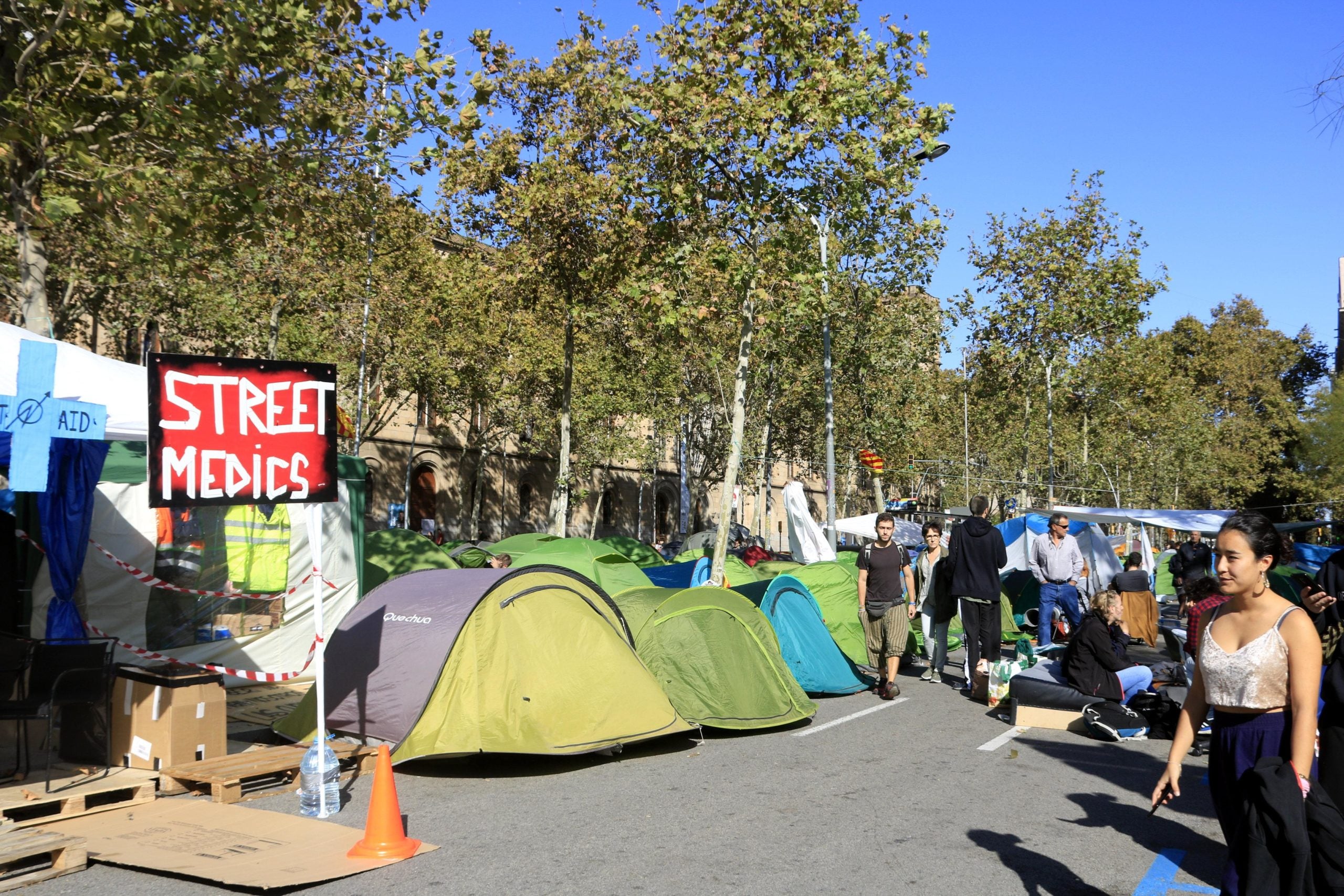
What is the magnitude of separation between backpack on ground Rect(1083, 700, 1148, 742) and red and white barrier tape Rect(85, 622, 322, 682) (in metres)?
6.21

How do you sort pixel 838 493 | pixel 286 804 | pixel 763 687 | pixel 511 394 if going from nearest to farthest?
pixel 286 804, pixel 763 687, pixel 511 394, pixel 838 493

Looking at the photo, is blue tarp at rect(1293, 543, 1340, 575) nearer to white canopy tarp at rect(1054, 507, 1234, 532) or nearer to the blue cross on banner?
white canopy tarp at rect(1054, 507, 1234, 532)

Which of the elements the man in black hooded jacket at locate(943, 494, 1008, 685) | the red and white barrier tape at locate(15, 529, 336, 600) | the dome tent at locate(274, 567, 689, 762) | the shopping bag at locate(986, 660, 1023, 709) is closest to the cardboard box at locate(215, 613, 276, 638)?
the red and white barrier tape at locate(15, 529, 336, 600)

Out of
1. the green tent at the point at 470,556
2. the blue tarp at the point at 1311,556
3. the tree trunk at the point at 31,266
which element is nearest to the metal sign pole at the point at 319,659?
the tree trunk at the point at 31,266

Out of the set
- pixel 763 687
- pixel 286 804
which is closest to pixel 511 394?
pixel 763 687

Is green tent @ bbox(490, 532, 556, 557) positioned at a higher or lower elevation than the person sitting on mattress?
higher

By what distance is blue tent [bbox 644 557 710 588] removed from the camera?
1555cm

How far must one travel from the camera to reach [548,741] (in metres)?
7.50

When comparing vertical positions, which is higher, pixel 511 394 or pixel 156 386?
pixel 511 394

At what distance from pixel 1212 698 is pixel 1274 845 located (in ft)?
1.82

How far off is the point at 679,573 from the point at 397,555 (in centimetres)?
410

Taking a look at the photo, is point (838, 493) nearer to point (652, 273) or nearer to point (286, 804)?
point (652, 273)

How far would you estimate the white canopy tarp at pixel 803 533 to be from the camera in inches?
741

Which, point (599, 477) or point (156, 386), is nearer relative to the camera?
point (156, 386)
